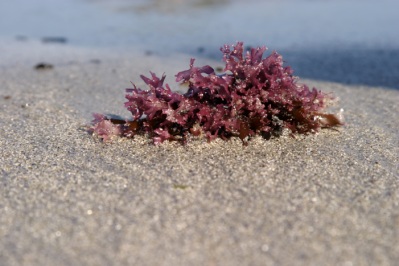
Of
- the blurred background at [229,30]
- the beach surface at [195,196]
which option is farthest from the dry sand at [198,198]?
the blurred background at [229,30]

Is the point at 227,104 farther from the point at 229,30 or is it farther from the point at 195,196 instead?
the point at 229,30

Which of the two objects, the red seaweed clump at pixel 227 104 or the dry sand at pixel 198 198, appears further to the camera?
the red seaweed clump at pixel 227 104

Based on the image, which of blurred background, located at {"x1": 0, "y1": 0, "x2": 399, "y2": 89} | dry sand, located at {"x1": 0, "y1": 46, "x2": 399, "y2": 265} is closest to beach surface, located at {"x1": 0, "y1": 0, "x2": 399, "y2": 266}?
dry sand, located at {"x1": 0, "y1": 46, "x2": 399, "y2": 265}

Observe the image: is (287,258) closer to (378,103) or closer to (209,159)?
(209,159)

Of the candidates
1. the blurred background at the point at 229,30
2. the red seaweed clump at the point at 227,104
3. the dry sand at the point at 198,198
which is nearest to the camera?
the dry sand at the point at 198,198

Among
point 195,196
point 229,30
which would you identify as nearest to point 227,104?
point 195,196

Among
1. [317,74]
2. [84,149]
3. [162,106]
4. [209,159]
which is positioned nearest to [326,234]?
[209,159]

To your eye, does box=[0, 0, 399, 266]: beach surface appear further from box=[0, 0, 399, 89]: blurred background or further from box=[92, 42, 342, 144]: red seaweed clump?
box=[0, 0, 399, 89]: blurred background

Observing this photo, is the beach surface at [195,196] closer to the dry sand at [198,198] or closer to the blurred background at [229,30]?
the dry sand at [198,198]
